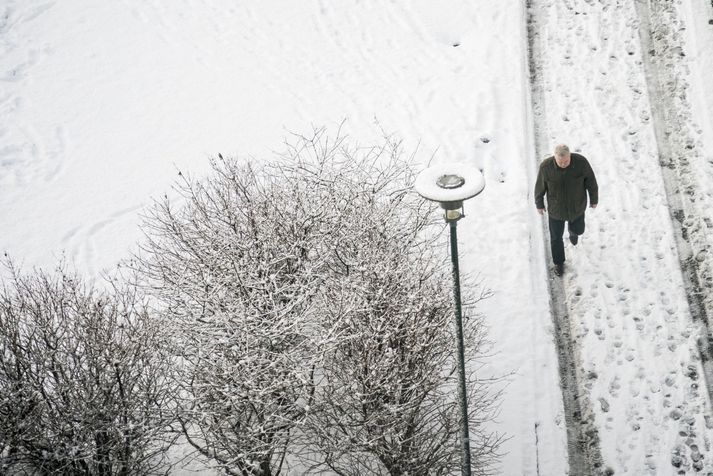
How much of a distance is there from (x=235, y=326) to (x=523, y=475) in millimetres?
4031

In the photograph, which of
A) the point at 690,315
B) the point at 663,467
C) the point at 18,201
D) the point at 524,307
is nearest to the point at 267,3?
the point at 18,201

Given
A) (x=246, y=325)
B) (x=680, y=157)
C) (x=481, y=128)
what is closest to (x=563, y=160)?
(x=680, y=157)

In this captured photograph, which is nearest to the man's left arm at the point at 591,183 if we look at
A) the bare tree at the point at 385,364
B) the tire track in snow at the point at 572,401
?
the tire track in snow at the point at 572,401

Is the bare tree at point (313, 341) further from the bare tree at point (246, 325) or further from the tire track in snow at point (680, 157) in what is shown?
the tire track in snow at point (680, 157)

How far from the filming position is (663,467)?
27.1 ft

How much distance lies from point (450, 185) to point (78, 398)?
5.02 metres

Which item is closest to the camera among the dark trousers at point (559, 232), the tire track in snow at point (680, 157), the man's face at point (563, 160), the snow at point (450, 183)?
the snow at point (450, 183)

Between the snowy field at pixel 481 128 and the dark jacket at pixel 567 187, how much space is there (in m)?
1.19

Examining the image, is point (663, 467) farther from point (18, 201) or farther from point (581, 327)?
point (18, 201)

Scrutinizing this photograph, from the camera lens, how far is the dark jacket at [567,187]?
9.65 metres

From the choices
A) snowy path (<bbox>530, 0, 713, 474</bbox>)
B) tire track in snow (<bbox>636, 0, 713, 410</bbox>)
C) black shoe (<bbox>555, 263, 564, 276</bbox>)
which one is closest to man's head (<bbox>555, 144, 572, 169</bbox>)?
black shoe (<bbox>555, 263, 564, 276</bbox>)

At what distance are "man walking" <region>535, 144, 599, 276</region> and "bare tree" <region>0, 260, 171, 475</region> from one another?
5737mm

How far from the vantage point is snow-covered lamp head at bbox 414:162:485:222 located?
20.4 ft

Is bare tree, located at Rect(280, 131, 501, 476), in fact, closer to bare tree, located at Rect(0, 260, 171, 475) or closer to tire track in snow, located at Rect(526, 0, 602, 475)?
tire track in snow, located at Rect(526, 0, 602, 475)
